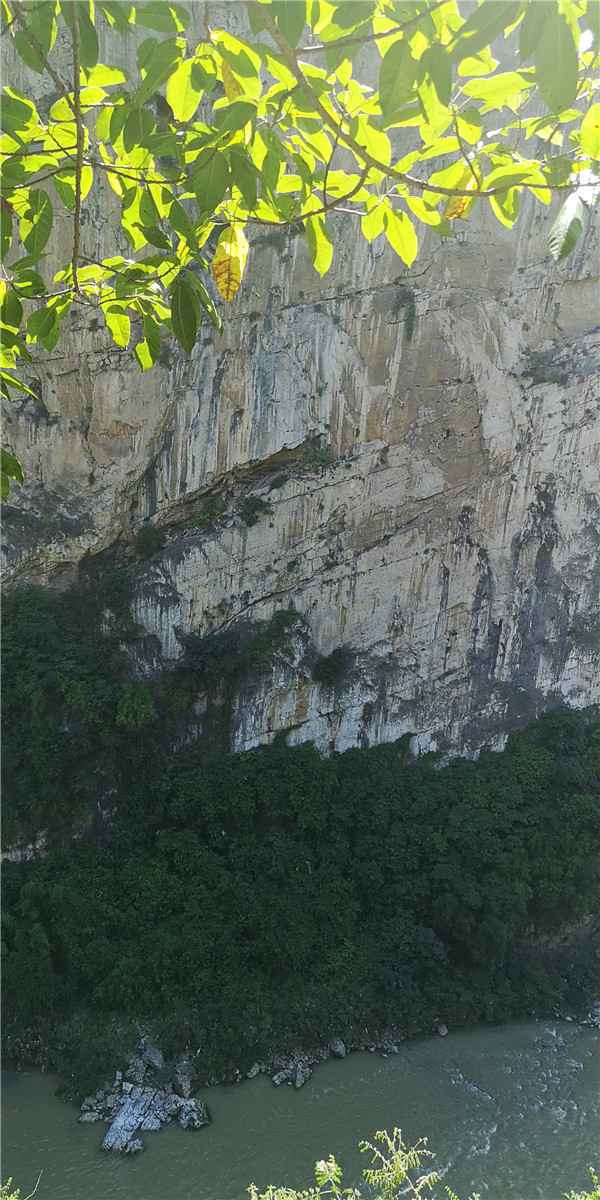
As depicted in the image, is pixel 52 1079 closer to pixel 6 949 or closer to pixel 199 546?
pixel 6 949

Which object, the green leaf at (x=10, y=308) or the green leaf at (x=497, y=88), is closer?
the green leaf at (x=497, y=88)

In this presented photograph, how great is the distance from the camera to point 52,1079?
468cm

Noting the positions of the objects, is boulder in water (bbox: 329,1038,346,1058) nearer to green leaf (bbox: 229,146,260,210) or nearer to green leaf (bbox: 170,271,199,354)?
green leaf (bbox: 170,271,199,354)

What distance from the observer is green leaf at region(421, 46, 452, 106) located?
52cm

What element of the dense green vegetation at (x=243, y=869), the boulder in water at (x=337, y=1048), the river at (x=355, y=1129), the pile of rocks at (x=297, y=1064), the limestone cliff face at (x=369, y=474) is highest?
the limestone cliff face at (x=369, y=474)

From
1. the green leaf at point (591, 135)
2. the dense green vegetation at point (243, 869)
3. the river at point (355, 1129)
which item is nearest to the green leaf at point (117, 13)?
the green leaf at point (591, 135)

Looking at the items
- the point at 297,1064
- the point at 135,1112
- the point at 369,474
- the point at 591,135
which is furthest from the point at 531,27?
the point at 369,474

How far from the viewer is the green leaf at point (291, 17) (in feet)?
1.77

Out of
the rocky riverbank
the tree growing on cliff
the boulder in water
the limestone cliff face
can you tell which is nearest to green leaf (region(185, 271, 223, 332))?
the tree growing on cliff

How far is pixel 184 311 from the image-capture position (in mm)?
665

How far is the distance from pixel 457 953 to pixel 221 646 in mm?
2729

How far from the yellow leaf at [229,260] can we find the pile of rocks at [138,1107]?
15.2ft

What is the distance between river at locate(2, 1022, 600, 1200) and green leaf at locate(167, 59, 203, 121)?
4572 mm

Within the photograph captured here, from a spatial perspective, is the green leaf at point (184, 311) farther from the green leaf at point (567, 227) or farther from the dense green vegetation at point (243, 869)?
the dense green vegetation at point (243, 869)
